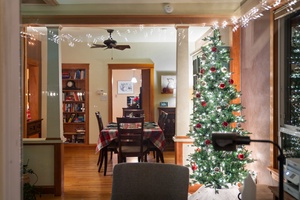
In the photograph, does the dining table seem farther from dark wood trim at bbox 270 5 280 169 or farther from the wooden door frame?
the wooden door frame

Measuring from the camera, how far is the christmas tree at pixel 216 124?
137 inches

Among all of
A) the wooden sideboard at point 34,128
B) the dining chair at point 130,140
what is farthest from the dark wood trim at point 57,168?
the wooden sideboard at point 34,128

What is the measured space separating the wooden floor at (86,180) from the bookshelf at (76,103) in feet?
2.18

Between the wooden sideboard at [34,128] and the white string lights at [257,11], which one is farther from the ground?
the white string lights at [257,11]

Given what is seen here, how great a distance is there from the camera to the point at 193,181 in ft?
11.8

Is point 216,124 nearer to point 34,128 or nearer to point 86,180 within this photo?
point 86,180

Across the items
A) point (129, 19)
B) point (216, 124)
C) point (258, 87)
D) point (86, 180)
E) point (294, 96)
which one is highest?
point (129, 19)

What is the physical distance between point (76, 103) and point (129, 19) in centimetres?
374

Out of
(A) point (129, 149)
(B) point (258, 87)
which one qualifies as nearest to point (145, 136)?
(A) point (129, 149)

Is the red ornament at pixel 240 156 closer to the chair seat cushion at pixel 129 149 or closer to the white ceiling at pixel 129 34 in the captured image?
the chair seat cushion at pixel 129 149

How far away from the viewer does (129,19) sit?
414 cm

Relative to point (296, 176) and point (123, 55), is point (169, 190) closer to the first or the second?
point (296, 176)

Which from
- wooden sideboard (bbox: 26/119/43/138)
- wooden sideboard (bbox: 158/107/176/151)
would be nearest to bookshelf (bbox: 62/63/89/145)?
wooden sideboard (bbox: 26/119/43/138)

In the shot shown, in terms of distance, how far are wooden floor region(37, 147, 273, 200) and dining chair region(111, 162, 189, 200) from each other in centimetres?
77
